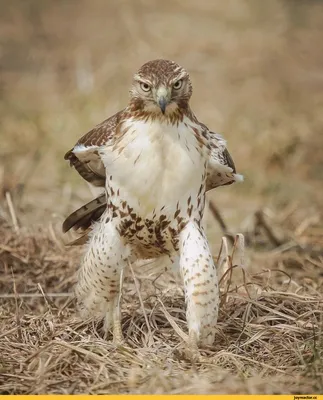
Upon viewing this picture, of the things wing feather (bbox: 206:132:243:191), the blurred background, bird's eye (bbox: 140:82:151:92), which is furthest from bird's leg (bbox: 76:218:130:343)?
the blurred background

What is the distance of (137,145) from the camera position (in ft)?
15.5

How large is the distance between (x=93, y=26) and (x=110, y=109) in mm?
5686

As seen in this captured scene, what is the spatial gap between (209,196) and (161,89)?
3.71 metres

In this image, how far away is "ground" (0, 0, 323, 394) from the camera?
4.54 metres

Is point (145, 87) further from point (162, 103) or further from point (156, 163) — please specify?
point (156, 163)

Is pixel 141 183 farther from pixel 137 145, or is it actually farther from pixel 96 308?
pixel 96 308

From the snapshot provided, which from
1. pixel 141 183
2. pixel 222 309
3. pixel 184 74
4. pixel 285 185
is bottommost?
pixel 285 185

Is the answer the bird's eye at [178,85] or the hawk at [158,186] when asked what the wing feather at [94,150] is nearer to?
the hawk at [158,186]

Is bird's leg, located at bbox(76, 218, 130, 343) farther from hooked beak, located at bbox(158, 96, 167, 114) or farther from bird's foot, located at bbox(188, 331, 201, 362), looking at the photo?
hooked beak, located at bbox(158, 96, 167, 114)

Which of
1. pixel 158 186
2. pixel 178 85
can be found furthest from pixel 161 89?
pixel 158 186

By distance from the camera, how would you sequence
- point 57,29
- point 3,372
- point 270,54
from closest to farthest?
point 3,372 < point 270,54 < point 57,29

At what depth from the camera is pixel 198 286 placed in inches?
189

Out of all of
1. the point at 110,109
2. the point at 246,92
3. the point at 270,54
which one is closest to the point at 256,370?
the point at 110,109

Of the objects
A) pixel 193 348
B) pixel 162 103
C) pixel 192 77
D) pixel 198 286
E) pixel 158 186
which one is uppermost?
pixel 162 103
